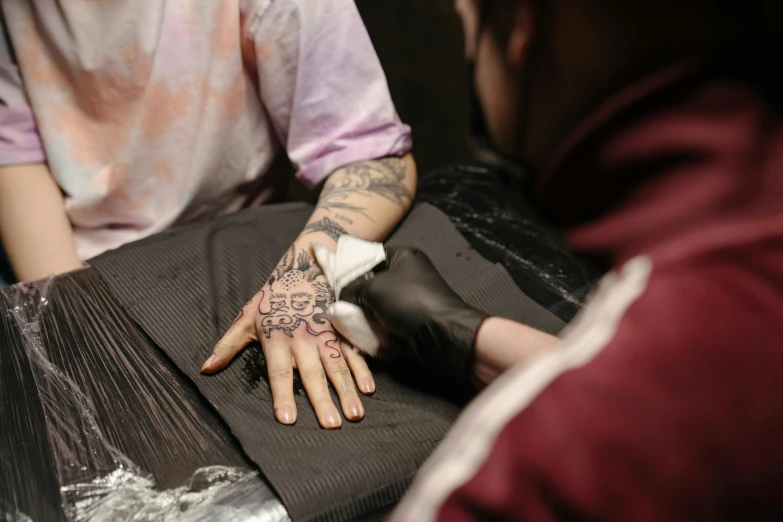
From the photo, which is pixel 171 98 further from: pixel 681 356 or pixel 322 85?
pixel 681 356

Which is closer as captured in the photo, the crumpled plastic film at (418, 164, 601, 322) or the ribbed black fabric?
the ribbed black fabric

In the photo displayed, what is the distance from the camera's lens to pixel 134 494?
597mm

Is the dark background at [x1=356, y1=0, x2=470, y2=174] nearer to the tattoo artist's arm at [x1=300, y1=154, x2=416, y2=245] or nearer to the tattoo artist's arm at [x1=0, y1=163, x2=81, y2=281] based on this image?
the tattoo artist's arm at [x1=300, y1=154, x2=416, y2=245]

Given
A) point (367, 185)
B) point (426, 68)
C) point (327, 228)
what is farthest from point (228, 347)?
point (426, 68)

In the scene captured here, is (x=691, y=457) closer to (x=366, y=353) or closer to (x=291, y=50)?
(x=366, y=353)

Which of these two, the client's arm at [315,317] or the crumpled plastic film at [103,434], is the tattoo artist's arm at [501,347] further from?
the crumpled plastic film at [103,434]

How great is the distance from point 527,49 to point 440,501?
1.08ft

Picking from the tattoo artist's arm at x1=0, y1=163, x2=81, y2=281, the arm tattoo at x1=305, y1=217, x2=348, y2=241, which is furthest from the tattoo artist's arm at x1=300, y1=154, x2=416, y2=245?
the tattoo artist's arm at x1=0, y1=163, x2=81, y2=281

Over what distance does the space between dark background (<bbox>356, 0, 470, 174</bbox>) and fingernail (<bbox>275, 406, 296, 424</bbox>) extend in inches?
37.5

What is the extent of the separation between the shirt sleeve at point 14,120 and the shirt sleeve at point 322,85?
0.37 m

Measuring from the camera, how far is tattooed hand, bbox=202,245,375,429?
2.32 feet

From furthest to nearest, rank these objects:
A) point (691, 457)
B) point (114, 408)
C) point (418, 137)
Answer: point (418, 137), point (114, 408), point (691, 457)

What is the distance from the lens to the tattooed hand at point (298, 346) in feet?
2.32

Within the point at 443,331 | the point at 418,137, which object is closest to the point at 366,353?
the point at 443,331
